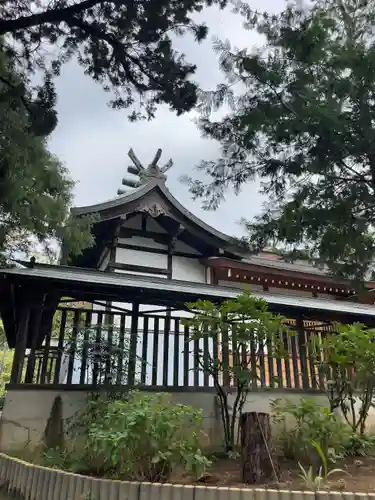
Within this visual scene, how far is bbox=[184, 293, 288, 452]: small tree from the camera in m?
5.14

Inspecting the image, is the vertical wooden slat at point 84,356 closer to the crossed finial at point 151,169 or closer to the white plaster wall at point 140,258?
the white plaster wall at point 140,258

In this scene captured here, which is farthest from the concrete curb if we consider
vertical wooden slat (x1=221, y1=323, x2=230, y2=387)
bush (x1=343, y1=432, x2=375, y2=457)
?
bush (x1=343, y1=432, x2=375, y2=457)

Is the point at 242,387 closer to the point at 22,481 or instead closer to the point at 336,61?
the point at 22,481

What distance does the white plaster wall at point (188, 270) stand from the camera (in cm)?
1065

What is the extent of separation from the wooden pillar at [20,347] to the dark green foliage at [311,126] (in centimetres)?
348

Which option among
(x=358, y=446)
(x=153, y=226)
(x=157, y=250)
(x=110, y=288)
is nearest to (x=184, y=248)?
(x=157, y=250)

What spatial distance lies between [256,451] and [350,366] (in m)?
2.08

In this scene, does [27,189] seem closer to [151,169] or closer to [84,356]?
[84,356]

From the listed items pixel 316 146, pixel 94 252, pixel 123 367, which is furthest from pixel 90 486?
pixel 94 252

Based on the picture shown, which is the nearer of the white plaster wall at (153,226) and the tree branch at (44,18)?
the tree branch at (44,18)

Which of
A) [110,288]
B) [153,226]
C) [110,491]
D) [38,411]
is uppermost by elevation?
[153,226]

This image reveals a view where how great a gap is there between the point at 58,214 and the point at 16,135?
2.47m

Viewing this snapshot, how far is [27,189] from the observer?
7199 mm

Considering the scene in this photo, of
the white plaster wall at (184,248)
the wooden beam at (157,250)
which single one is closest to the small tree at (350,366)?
the wooden beam at (157,250)
